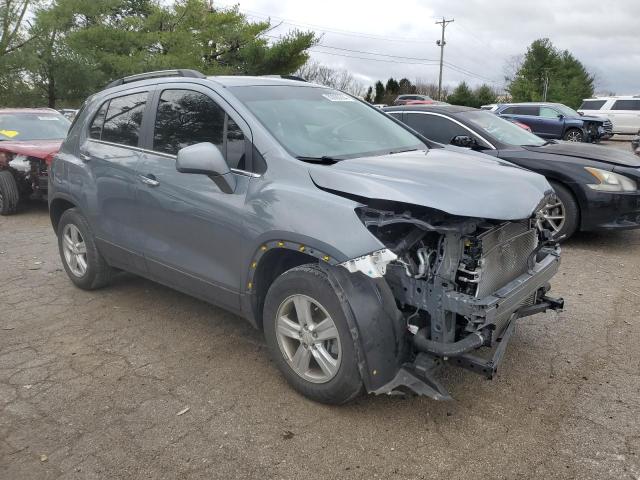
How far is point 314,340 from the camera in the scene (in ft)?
10.3

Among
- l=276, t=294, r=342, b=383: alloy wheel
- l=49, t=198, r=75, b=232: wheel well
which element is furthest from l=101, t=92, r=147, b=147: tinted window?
l=276, t=294, r=342, b=383: alloy wheel

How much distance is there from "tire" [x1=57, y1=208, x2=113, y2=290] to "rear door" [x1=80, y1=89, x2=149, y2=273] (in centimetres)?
18

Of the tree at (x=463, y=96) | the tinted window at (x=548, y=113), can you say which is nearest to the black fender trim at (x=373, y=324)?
the tinted window at (x=548, y=113)

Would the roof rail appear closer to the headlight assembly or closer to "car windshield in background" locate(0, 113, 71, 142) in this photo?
the headlight assembly

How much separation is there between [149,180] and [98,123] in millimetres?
1192

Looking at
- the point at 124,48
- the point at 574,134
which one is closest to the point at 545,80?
the point at 574,134

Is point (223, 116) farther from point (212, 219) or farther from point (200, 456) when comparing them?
point (200, 456)

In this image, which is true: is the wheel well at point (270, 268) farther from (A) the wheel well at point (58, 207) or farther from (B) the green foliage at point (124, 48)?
(B) the green foliage at point (124, 48)

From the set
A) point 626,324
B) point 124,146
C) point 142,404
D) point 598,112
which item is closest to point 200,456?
point 142,404

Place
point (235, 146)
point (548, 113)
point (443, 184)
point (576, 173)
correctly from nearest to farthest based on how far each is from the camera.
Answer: point (443, 184) → point (235, 146) → point (576, 173) → point (548, 113)

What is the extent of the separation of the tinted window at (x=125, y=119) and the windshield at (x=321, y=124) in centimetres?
104

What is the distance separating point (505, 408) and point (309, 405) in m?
1.13

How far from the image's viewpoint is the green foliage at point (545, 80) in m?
46.9

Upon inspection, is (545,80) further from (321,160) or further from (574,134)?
(321,160)
